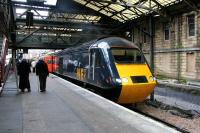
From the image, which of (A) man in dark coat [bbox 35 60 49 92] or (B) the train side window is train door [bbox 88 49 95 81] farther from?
(A) man in dark coat [bbox 35 60 49 92]

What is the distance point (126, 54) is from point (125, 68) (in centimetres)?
97

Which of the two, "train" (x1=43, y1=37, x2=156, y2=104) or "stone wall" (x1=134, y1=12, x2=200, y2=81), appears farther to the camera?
"stone wall" (x1=134, y1=12, x2=200, y2=81)

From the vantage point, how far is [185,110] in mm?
14977

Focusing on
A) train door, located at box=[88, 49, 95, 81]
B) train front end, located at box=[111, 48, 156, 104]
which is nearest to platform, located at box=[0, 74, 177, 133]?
train front end, located at box=[111, 48, 156, 104]

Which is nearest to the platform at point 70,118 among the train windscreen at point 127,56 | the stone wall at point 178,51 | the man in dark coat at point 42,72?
the man in dark coat at point 42,72

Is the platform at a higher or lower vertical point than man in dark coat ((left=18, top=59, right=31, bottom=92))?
lower

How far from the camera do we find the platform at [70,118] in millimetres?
6566

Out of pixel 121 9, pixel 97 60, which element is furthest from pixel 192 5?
pixel 97 60

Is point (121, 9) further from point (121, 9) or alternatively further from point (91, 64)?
point (91, 64)

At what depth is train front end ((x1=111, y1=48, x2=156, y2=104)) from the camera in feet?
43.0

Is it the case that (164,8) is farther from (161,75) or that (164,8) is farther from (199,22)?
(161,75)

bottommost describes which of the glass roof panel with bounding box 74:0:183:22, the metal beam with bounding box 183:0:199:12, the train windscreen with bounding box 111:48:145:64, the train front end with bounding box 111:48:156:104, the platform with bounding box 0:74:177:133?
the platform with bounding box 0:74:177:133

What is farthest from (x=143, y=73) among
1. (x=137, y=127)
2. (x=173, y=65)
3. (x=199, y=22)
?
(x=173, y=65)

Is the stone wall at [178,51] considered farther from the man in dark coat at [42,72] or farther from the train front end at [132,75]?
the man in dark coat at [42,72]
